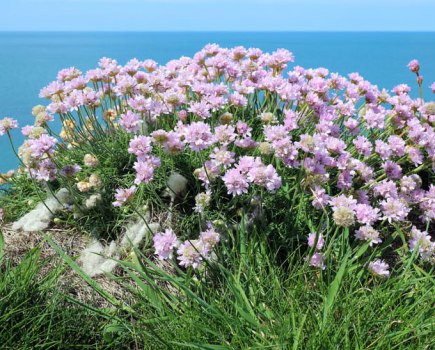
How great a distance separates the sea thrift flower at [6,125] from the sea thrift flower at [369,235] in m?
2.16

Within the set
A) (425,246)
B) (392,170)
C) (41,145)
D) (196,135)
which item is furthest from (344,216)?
(41,145)

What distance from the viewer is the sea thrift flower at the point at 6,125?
3.29 meters

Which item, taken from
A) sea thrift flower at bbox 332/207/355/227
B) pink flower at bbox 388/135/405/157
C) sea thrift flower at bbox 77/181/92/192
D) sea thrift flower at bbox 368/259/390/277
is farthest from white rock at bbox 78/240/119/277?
pink flower at bbox 388/135/405/157

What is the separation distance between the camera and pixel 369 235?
2.72 m

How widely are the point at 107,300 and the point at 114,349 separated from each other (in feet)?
1.13

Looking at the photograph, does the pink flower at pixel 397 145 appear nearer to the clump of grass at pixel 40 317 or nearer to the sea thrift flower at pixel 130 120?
the sea thrift flower at pixel 130 120

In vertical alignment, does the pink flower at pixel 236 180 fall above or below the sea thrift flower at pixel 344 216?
above

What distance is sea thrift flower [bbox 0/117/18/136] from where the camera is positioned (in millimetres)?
3289

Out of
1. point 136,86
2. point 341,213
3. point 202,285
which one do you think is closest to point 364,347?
point 341,213

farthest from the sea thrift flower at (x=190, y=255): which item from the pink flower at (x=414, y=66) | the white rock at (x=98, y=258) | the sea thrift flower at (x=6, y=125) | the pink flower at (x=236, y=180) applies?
the pink flower at (x=414, y=66)

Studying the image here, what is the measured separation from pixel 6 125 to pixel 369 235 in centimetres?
224

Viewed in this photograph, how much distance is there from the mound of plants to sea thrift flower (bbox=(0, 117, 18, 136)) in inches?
0.5

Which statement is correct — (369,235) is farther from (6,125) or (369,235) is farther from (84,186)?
(6,125)

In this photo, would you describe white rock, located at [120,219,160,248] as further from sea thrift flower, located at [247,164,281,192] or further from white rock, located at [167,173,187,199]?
sea thrift flower, located at [247,164,281,192]
